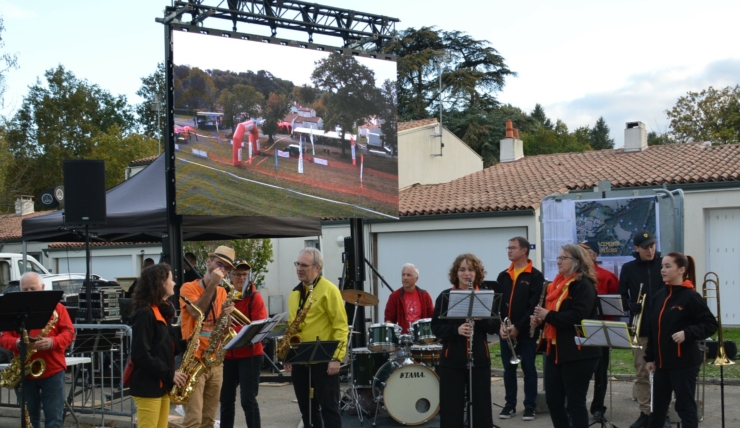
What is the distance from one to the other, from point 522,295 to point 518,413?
1773mm

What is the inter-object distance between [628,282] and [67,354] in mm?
6572

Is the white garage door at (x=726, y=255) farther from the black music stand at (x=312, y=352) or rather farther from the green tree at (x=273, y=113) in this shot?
the black music stand at (x=312, y=352)

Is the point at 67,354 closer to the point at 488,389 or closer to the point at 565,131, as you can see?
the point at 488,389

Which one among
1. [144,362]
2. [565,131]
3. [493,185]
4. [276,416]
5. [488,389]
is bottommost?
[276,416]

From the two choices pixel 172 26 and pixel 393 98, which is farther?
pixel 393 98

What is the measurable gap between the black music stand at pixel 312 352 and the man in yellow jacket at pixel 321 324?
9cm

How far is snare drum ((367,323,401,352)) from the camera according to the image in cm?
941

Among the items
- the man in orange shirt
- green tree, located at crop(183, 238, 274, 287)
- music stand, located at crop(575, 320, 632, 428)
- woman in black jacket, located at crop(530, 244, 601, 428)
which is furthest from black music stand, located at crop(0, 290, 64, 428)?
green tree, located at crop(183, 238, 274, 287)

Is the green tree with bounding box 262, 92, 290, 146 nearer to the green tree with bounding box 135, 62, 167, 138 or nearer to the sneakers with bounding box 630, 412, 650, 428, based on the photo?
the sneakers with bounding box 630, 412, 650, 428

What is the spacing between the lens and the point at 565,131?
208 ft

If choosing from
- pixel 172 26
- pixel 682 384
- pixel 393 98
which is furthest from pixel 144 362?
pixel 393 98

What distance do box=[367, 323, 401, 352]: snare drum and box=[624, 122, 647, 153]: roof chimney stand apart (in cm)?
1940

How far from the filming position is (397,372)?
8930mm

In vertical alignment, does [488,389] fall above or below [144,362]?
below
